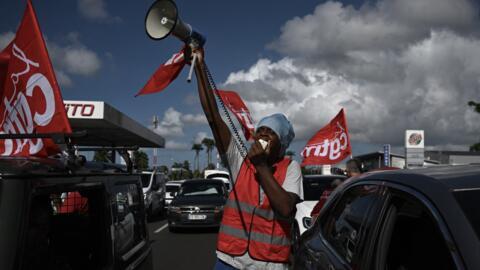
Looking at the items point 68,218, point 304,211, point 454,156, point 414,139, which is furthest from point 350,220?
point 454,156

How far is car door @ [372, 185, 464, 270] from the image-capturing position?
96.1 inches

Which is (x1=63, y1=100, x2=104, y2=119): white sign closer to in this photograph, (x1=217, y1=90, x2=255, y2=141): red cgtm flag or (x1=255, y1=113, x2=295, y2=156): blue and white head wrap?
(x1=217, y1=90, x2=255, y2=141): red cgtm flag

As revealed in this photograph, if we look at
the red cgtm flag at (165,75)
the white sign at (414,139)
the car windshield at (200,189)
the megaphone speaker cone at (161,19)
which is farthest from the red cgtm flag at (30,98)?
the white sign at (414,139)

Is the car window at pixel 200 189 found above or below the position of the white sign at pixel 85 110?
below

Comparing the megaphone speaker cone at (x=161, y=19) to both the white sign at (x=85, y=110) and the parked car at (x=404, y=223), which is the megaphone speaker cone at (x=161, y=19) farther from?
the white sign at (x=85, y=110)

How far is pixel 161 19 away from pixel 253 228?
119cm

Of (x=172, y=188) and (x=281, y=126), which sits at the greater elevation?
(x=281, y=126)

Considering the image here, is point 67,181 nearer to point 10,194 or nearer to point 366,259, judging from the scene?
point 10,194

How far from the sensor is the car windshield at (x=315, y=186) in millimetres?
10539

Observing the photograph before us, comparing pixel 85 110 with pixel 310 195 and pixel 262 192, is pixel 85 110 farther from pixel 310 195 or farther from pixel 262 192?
pixel 262 192

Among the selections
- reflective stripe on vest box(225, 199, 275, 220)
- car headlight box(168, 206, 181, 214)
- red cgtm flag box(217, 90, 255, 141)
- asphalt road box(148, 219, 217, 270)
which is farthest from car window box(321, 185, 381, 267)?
car headlight box(168, 206, 181, 214)

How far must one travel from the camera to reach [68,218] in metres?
3.64

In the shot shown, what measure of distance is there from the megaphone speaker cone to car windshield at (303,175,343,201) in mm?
7930

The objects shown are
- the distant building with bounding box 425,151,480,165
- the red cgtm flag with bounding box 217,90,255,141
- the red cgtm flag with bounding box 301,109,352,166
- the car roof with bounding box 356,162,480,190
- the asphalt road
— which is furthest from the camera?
the distant building with bounding box 425,151,480,165
